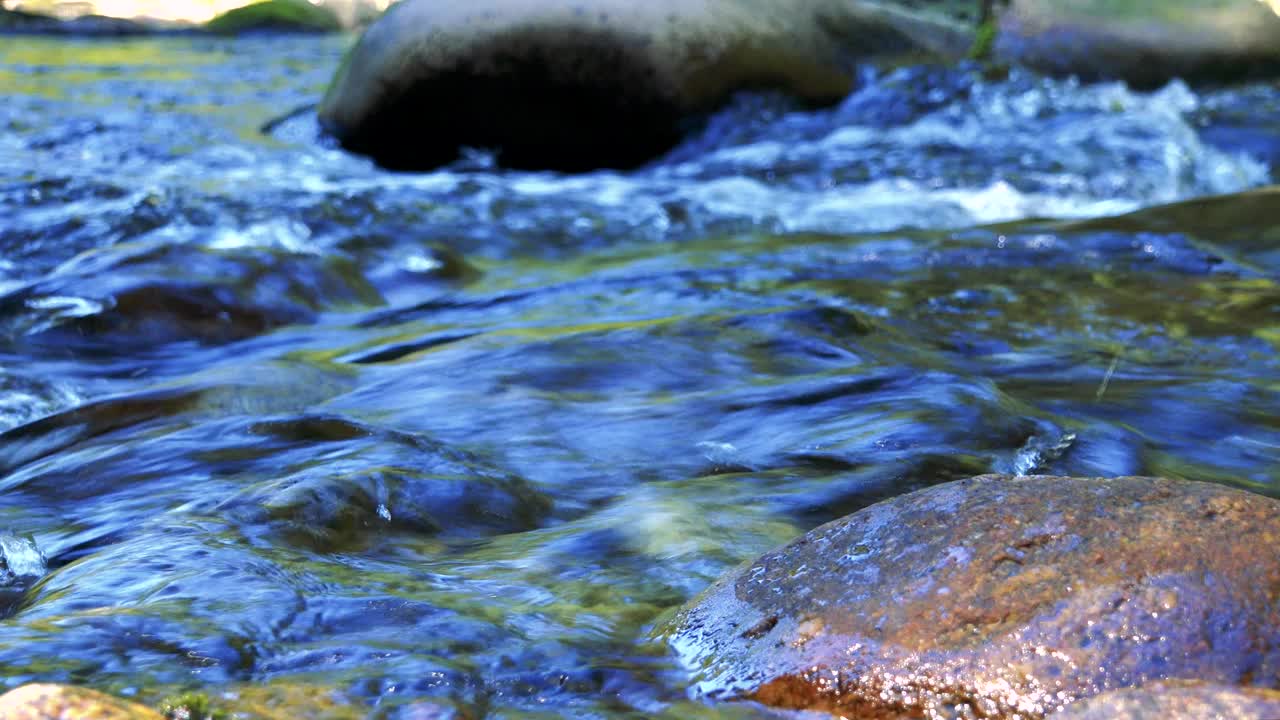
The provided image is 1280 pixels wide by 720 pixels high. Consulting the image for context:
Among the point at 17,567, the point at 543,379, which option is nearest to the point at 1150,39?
the point at 543,379

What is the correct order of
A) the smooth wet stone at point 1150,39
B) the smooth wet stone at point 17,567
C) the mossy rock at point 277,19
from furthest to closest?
the mossy rock at point 277,19
the smooth wet stone at point 1150,39
the smooth wet stone at point 17,567

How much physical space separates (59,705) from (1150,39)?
31.1ft

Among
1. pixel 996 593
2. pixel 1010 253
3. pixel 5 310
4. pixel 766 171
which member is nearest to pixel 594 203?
pixel 766 171

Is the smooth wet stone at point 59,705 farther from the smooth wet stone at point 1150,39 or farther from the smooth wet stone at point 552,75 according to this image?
the smooth wet stone at point 1150,39

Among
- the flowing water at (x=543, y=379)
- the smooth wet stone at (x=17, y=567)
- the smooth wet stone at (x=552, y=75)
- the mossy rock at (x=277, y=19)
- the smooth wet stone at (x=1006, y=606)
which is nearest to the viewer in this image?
the smooth wet stone at (x=1006, y=606)

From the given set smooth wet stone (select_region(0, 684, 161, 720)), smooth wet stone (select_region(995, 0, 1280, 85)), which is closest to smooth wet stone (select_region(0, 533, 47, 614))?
smooth wet stone (select_region(0, 684, 161, 720))

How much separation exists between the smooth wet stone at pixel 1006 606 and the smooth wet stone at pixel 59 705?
786 millimetres

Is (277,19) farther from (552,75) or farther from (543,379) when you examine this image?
(543,379)

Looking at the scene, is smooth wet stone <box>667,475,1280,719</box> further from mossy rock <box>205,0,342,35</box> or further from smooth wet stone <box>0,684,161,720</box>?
mossy rock <box>205,0,342,35</box>

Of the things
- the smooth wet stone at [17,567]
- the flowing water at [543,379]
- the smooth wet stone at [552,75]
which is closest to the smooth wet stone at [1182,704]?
the flowing water at [543,379]

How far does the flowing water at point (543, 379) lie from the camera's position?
2.16 m

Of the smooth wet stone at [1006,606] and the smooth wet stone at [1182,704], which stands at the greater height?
the smooth wet stone at [1182,704]

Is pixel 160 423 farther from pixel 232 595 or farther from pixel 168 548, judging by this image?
pixel 232 595

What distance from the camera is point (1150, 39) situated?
9.63 m
